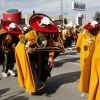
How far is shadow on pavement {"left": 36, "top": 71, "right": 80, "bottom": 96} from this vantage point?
211 inches

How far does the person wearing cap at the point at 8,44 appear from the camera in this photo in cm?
664

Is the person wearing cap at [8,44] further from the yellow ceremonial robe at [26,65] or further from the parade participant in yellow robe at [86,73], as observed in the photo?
the parade participant in yellow robe at [86,73]

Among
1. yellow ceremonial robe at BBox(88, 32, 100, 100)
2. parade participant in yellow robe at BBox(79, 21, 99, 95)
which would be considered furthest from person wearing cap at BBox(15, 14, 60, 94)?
yellow ceremonial robe at BBox(88, 32, 100, 100)

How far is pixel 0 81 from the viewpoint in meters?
6.42

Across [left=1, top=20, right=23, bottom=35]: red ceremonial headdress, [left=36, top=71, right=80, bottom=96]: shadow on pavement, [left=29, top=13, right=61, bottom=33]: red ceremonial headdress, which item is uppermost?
[left=29, top=13, right=61, bottom=33]: red ceremonial headdress

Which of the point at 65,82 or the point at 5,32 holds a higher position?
the point at 5,32

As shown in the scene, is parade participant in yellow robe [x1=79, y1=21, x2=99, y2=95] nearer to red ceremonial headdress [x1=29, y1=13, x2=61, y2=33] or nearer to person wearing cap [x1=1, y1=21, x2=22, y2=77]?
red ceremonial headdress [x1=29, y1=13, x2=61, y2=33]

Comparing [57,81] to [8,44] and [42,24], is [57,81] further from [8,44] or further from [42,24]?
[42,24]

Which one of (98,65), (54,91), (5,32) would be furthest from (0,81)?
(98,65)

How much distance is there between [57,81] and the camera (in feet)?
20.6

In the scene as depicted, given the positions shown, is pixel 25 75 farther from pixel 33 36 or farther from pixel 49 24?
pixel 49 24

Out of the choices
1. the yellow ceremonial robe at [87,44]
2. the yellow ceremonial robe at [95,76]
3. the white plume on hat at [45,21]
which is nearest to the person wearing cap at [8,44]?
the yellow ceremonial robe at [87,44]

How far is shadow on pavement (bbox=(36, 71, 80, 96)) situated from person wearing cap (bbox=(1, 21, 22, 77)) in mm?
1382

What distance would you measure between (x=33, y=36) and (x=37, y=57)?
0.57 metres
